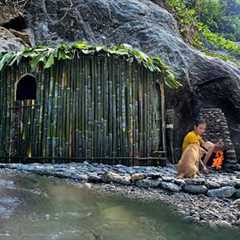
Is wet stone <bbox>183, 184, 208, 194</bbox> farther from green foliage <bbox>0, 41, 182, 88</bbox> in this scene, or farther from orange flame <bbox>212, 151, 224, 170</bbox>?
orange flame <bbox>212, 151, 224, 170</bbox>

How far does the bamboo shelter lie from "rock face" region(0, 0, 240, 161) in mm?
3152

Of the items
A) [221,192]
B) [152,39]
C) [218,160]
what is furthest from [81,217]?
[152,39]

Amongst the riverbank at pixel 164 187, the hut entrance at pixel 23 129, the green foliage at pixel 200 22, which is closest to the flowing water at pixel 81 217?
the riverbank at pixel 164 187

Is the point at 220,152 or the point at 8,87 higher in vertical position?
the point at 8,87

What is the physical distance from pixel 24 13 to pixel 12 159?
6.49 metres

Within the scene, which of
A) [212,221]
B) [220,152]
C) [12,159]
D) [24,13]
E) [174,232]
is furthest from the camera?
[24,13]

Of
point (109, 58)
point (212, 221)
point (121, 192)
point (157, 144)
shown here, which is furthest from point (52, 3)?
point (212, 221)

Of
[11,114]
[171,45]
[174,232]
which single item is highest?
[171,45]

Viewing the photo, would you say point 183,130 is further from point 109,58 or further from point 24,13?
point 24,13

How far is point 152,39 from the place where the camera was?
13430 millimetres

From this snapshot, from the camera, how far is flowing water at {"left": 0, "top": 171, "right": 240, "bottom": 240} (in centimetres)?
456

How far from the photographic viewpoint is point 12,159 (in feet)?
31.9

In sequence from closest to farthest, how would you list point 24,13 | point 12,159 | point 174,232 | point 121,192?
1. point 174,232
2. point 121,192
3. point 12,159
4. point 24,13

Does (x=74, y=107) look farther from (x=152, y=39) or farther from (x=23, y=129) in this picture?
(x=152, y=39)
